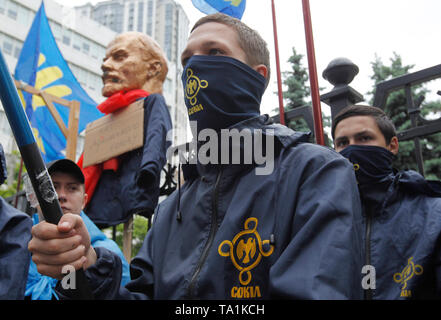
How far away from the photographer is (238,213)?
1.47 m

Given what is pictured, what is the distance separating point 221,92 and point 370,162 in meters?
1.28

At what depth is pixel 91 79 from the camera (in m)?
35.3

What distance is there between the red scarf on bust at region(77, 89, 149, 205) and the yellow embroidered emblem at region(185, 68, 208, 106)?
263 centimetres

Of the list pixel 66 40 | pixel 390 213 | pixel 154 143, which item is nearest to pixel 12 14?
pixel 66 40

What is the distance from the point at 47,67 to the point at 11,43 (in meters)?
26.4

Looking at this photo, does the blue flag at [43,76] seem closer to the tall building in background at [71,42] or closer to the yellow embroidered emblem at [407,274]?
the yellow embroidered emblem at [407,274]

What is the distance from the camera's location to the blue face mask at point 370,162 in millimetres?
2549

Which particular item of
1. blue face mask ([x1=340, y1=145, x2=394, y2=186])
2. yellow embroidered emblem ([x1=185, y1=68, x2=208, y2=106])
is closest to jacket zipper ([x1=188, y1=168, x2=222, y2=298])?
yellow embroidered emblem ([x1=185, y1=68, x2=208, y2=106])

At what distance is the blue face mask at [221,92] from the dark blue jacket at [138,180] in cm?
203

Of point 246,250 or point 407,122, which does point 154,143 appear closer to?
point 246,250

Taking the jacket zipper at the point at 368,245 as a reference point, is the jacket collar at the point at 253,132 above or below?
above

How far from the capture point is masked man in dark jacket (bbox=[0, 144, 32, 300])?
2.39 metres

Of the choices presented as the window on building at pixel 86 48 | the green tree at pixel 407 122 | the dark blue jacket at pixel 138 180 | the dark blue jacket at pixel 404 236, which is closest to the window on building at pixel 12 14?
the window on building at pixel 86 48

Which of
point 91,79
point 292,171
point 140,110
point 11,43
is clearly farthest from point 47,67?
point 91,79
